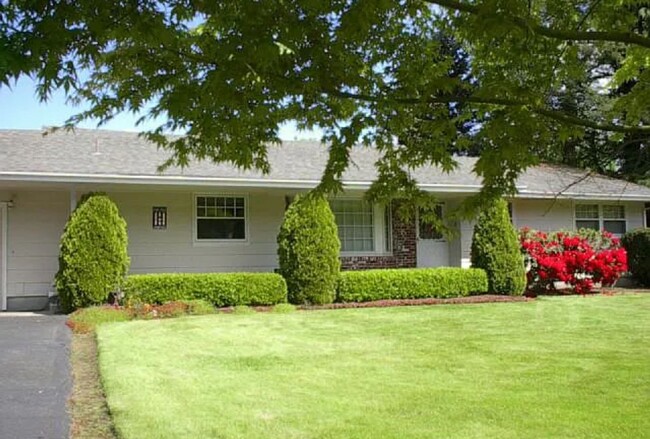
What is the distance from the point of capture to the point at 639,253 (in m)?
19.5

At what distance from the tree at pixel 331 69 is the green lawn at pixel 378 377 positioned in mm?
2350

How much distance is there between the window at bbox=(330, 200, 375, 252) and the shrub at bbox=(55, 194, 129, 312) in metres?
6.04

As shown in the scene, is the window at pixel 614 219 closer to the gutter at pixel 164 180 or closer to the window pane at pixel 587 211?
the window pane at pixel 587 211

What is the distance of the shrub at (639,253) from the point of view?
1934cm

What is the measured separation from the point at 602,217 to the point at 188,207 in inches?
507

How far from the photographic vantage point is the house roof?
14.0 m

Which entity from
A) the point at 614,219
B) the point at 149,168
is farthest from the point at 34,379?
the point at 614,219

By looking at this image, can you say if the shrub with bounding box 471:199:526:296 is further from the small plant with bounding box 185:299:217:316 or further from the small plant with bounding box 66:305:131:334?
the small plant with bounding box 66:305:131:334

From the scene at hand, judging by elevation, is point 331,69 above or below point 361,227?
above

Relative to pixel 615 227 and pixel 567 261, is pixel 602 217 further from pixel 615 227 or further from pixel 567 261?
pixel 567 261

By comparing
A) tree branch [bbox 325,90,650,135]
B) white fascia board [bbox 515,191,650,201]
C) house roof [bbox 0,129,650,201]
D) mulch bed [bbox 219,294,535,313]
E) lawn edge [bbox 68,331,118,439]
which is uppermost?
house roof [bbox 0,129,650,201]

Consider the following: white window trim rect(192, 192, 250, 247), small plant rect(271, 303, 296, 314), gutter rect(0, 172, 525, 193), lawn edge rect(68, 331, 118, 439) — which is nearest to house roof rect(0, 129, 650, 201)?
gutter rect(0, 172, 525, 193)

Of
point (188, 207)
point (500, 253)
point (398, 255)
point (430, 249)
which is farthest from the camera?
point (430, 249)

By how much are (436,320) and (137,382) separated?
6713 millimetres
